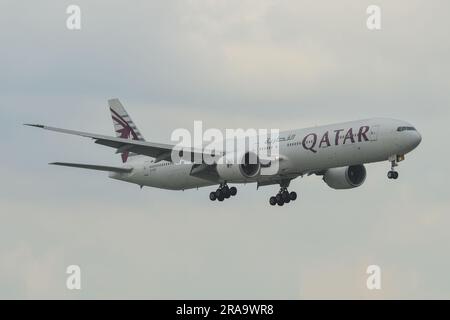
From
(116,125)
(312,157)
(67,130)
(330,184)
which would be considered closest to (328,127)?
(312,157)

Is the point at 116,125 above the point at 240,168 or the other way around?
above

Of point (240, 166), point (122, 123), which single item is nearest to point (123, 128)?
point (122, 123)

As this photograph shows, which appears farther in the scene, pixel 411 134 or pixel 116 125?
pixel 116 125

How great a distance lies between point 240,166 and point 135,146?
756 cm

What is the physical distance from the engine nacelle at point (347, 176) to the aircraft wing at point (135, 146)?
10.2 m

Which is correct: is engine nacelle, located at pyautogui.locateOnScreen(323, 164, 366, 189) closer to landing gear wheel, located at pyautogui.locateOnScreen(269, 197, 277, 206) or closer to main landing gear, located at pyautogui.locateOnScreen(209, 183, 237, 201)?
landing gear wheel, located at pyautogui.locateOnScreen(269, 197, 277, 206)

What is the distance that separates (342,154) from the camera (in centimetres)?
9662

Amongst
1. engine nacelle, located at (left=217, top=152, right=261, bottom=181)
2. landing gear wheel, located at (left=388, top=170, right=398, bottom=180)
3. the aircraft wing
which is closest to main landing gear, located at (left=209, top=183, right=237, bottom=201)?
engine nacelle, located at (left=217, top=152, right=261, bottom=181)

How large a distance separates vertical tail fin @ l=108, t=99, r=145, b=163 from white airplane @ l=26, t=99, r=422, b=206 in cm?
514

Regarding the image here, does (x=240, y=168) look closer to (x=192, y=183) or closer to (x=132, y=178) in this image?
(x=192, y=183)

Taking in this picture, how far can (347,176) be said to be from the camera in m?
106

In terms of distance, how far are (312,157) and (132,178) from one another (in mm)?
18672

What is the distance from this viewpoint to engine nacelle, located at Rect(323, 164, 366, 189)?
10581 centimetres

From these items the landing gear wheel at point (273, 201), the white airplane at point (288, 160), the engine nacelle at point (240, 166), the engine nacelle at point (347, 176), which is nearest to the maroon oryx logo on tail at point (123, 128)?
the white airplane at point (288, 160)
